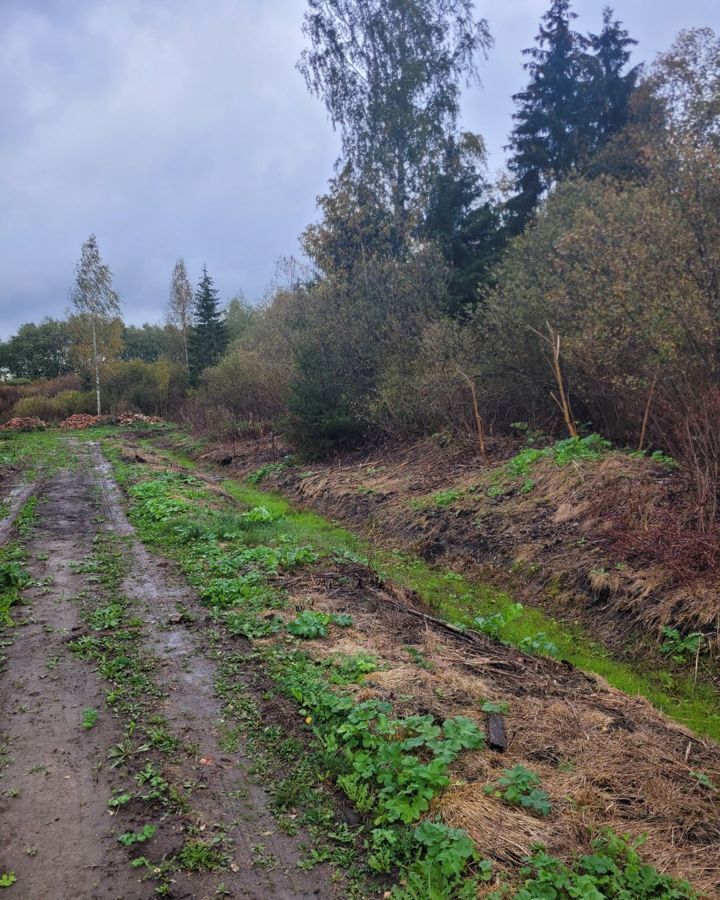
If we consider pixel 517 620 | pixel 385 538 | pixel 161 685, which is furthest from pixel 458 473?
pixel 161 685

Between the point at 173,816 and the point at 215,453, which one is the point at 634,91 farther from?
the point at 173,816

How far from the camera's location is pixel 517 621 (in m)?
6.82

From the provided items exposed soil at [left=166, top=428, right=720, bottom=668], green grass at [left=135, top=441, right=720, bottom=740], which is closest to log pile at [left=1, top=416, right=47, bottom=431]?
Answer: exposed soil at [left=166, top=428, right=720, bottom=668]

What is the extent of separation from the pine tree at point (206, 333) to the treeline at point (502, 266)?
11.5m

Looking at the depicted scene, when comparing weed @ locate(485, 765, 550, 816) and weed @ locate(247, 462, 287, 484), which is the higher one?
weed @ locate(247, 462, 287, 484)

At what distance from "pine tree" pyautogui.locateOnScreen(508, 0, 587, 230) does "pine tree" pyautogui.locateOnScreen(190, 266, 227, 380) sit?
75.5 feet

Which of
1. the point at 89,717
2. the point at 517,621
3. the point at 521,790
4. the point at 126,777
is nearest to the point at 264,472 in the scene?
the point at 517,621

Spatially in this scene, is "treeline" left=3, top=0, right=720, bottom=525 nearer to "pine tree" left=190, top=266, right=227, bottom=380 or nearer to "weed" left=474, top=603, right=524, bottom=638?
"weed" left=474, top=603, right=524, bottom=638

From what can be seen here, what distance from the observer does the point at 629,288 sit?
962 cm

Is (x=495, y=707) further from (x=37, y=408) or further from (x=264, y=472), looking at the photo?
(x=37, y=408)

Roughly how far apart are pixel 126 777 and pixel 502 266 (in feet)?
49.7

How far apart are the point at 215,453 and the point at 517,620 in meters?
17.3

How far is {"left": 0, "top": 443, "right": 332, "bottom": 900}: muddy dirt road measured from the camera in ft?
9.38

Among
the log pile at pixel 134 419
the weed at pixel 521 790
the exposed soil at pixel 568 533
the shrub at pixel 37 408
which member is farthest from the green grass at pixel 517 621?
the shrub at pixel 37 408
